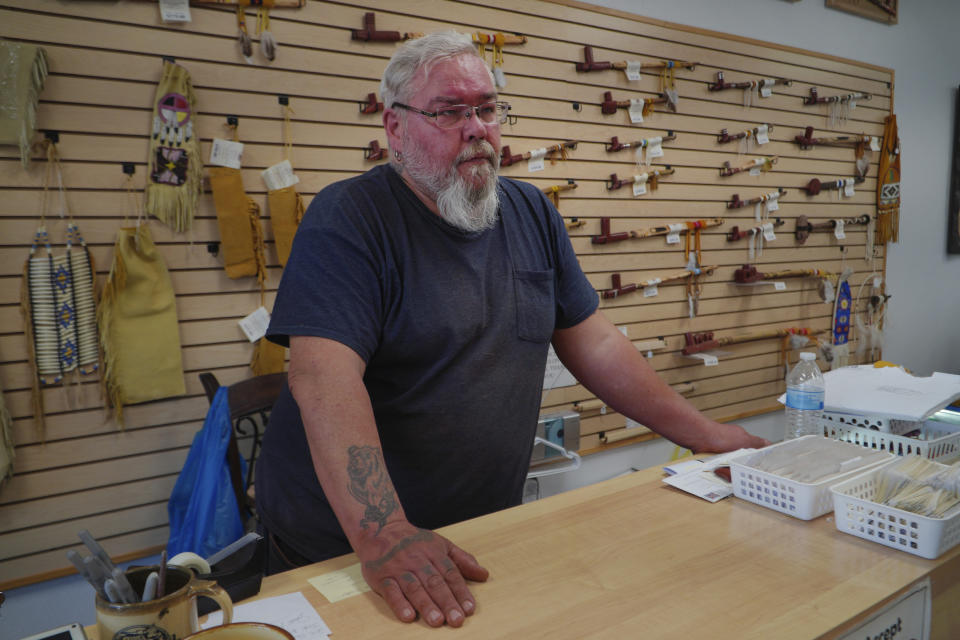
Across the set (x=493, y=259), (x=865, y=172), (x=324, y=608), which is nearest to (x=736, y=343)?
(x=865, y=172)

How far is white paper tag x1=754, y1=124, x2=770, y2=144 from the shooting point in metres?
4.32

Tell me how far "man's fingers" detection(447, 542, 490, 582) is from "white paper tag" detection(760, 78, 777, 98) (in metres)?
4.27

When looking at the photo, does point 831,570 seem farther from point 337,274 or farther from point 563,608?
point 337,274

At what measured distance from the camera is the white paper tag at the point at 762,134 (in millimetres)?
4316

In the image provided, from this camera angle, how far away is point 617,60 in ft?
11.8

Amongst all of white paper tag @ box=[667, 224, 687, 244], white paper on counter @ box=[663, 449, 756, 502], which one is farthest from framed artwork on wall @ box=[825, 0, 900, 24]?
white paper on counter @ box=[663, 449, 756, 502]

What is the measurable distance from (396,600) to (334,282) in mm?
650

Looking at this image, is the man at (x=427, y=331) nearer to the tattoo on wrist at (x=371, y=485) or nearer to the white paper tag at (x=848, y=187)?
the tattoo on wrist at (x=371, y=485)

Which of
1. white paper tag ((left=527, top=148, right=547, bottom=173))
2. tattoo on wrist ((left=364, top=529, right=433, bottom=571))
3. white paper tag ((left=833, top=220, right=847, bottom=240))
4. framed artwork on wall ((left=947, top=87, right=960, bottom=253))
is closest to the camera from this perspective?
tattoo on wrist ((left=364, top=529, right=433, bottom=571))

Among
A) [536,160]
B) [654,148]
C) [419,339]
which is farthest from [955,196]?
[419,339]

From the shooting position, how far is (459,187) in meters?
1.51

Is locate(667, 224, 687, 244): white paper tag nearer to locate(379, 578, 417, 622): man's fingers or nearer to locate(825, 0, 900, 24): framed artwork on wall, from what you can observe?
locate(825, 0, 900, 24): framed artwork on wall

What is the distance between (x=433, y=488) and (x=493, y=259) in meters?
0.60

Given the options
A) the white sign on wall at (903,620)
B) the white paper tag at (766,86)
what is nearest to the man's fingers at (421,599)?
the white sign on wall at (903,620)
